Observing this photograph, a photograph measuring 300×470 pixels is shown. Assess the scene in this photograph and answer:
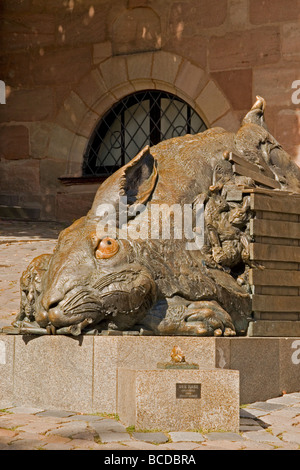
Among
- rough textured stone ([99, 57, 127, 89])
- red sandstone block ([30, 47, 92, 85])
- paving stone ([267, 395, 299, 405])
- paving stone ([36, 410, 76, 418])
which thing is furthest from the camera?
red sandstone block ([30, 47, 92, 85])

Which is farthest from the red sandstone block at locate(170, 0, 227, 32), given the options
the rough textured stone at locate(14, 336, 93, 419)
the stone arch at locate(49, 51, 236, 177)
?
the rough textured stone at locate(14, 336, 93, 419)

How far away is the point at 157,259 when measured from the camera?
17.8ft

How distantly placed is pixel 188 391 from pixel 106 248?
1.27m

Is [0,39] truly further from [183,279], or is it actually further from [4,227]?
[183,279]

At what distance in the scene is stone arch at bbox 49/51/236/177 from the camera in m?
11.6

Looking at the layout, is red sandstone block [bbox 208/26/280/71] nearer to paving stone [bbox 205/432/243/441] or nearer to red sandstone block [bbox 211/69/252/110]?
red sandstone block [bbox 211/69/252/110]

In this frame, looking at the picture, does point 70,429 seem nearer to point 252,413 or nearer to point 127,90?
point 252,413

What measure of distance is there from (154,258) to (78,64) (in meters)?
7.89

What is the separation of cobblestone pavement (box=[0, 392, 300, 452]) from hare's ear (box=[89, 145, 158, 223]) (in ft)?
5.04

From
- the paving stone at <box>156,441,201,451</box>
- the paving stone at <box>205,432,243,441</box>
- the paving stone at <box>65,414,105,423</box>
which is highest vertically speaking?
the paving stone at <box>65,414,105,423</box>

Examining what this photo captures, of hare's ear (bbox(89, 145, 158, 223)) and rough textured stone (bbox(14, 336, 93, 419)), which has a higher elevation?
hare's ear (bbox(89, 145, 158, 223))

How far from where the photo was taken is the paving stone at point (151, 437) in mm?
4129

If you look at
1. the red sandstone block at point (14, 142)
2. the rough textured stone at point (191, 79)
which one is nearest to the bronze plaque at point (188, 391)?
the rough textured stone at point (191, 79)

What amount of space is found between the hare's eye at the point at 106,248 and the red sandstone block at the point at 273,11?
6910mm
